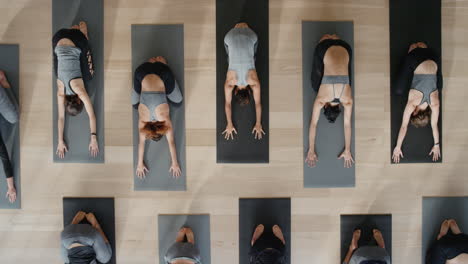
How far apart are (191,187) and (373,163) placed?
1.78 meters

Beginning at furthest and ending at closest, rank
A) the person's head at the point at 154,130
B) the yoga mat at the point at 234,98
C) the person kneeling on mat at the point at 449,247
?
the yoga mat at the point at 234,98 → the person kneeling on mat at the point at 449,247 → the person's head at the point at 154,130

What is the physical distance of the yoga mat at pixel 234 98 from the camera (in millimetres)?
3199

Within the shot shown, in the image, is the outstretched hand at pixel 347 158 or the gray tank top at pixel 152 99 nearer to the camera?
the gray tank top at pixel 152 99

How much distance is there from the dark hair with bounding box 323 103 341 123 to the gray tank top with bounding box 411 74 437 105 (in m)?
0.71

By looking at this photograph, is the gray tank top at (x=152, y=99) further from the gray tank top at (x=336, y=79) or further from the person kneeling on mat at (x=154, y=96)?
the gray tank top at (x=336, y=79)

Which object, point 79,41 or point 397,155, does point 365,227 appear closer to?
point 397,155

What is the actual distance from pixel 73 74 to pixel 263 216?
2.19m

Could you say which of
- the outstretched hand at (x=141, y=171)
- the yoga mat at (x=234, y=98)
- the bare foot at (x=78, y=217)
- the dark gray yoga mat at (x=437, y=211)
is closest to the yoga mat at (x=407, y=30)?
the dark gray yoga mat at (x=437, y=211)

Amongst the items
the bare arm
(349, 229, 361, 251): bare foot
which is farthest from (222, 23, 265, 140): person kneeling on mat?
(349, 229, 361, 251): bare foot

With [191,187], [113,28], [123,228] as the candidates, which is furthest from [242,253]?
[113,28]

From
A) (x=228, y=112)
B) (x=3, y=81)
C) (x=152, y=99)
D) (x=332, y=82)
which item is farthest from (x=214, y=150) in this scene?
(x=3, y=81)

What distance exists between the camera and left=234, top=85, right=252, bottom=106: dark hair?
10.2 feet

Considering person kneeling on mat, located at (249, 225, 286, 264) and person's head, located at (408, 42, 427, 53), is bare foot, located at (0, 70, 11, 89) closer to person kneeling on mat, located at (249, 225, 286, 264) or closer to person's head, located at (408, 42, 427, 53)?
person kneeling on mat, located at (249, 225, 286, 264)

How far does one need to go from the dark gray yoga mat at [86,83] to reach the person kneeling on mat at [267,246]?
5.47ft
